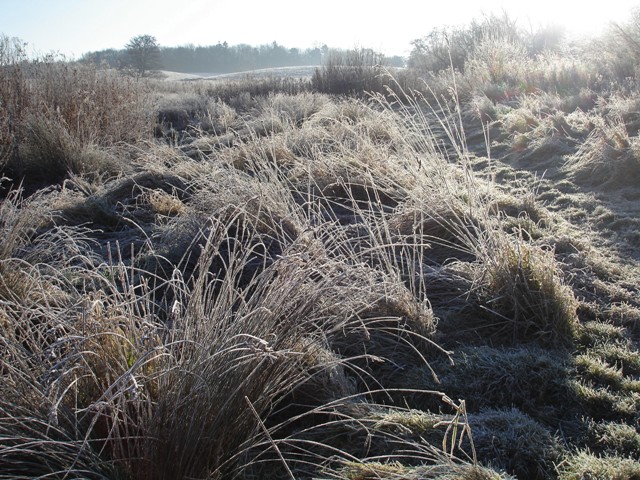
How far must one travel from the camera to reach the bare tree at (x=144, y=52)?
4592 cm

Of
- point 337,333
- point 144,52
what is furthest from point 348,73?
point 144,52

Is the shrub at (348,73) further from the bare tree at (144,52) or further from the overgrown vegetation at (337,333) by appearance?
the bare tree at (144,52)

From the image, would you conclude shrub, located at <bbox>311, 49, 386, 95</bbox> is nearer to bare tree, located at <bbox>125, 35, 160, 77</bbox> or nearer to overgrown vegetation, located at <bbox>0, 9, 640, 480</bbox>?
overgrown vegetation, located at <bbox>0, 9, 640, 480</bbox>

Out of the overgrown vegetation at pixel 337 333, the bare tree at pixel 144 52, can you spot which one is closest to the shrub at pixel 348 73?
the overgrown vegetation at pixel 337 333

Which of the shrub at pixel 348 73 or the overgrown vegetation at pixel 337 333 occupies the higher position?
the shrub at pixel 348 73

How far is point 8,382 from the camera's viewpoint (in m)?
1.72

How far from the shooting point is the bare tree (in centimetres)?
4592

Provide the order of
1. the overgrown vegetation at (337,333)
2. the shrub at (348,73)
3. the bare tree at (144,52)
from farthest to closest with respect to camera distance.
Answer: the bare tree at (144,52)
the shrub at (348,73)
the overgrown vegetation at (337,333)

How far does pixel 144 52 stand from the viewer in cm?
4684

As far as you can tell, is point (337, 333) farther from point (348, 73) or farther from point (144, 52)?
point (144, 52)

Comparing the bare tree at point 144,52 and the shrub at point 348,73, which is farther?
the bare tree at point 144,52

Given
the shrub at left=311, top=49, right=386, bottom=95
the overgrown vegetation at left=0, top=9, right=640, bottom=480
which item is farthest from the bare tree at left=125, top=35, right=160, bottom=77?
the overgrown vegetation at left=0, top=9, right=640, bottom=480

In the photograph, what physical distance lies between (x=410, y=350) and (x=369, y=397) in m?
0.39

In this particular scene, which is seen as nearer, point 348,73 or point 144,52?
point 348,73
